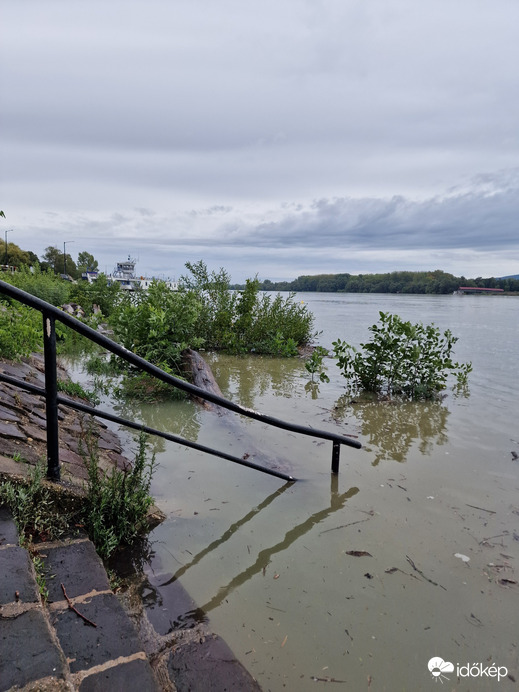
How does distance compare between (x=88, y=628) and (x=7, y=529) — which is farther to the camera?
(x=7, y=529)

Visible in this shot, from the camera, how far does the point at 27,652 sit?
1578 mm

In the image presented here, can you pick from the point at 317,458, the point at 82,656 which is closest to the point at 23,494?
the point at 82,656

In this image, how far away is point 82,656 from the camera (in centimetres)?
170

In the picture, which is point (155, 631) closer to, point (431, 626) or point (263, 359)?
point (431, 626)

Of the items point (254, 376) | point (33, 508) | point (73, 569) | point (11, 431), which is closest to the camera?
point (73, 569)

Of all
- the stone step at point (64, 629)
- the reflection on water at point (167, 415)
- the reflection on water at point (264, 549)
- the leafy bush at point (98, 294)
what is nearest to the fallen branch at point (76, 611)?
the stone step at point (64, 629)

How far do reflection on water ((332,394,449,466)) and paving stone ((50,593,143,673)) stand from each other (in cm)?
343

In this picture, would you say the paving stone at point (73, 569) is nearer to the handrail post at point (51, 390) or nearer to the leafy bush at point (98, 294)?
the handrail post at point (51, 390)

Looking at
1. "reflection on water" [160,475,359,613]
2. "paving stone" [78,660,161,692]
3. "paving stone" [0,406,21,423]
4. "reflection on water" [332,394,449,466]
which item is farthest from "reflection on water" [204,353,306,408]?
"paving stone" [78,660,161,692]

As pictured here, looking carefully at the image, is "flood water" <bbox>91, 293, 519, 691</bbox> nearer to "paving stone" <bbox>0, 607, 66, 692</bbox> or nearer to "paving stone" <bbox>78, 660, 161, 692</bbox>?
"paving stone" <bbox>78, 660, 161, 692</bbox>

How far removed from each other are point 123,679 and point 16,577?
636 millimetres

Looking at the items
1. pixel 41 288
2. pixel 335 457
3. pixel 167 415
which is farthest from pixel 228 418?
pixel 41 288

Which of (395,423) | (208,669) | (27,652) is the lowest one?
(395,423)

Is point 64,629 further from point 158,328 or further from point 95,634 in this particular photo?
point 158,328
